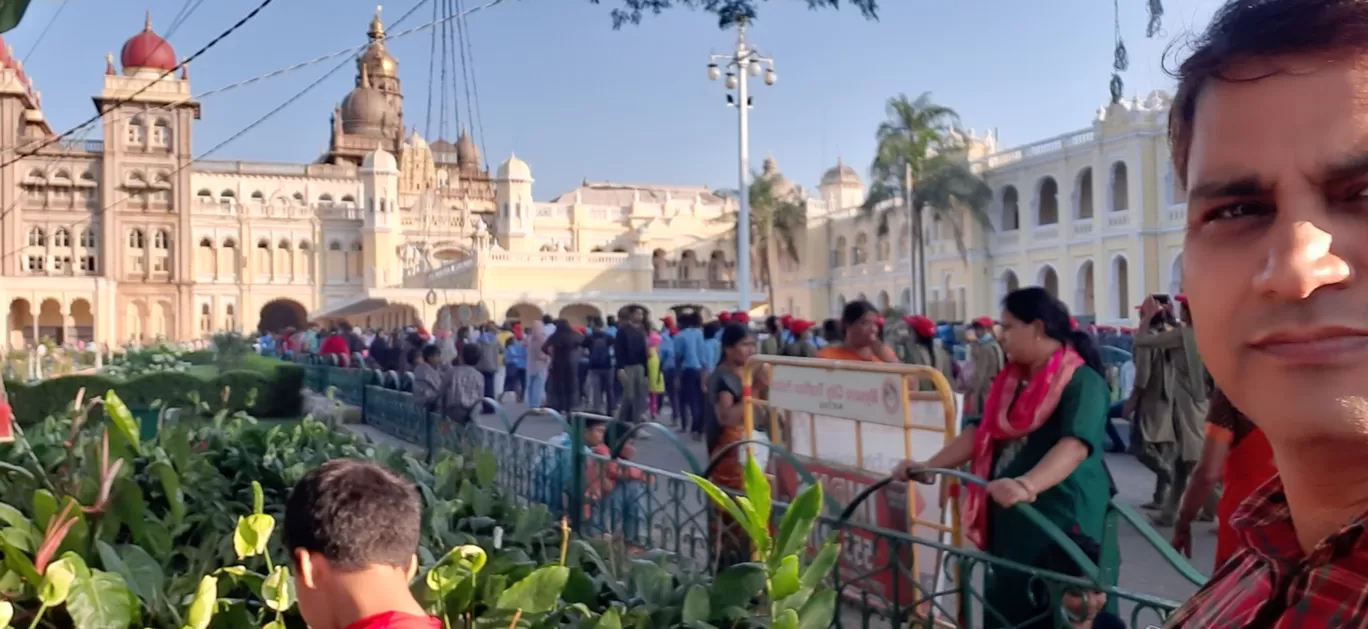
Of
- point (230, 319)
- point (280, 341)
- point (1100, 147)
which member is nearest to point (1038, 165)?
point (1100, 147)

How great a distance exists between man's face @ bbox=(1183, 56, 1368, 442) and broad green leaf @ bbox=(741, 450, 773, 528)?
850 millimetres

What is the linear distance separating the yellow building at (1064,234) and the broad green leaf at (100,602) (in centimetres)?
2428

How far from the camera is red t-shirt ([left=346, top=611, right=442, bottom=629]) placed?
1.66 m

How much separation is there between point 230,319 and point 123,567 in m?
52.3

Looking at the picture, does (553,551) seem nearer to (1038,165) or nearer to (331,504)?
(331,504)

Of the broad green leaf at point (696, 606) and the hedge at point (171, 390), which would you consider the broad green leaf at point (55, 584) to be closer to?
the broad green leaf at point (696, 606)

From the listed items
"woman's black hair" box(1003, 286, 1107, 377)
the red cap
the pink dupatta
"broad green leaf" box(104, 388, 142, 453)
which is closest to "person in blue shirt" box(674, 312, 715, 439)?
the red cap

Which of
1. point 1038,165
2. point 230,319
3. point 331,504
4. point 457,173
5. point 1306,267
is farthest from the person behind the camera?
point 457,173

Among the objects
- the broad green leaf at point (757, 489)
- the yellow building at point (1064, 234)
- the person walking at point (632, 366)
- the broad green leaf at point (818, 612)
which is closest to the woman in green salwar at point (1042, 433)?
the broad green leaf at point (818, 612)

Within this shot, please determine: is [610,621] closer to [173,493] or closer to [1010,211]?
[173,493]

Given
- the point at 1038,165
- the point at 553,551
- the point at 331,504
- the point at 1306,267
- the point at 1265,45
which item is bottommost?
the point at 553,551

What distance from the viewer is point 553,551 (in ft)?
9.37

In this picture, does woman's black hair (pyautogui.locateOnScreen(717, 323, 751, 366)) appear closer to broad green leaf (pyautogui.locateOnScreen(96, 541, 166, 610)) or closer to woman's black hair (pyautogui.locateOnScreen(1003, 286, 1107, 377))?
woman's black hair (pyautogui.locateOnScreen(1003, 286, 1107, 377))

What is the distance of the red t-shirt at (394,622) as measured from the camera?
5.45 feet
